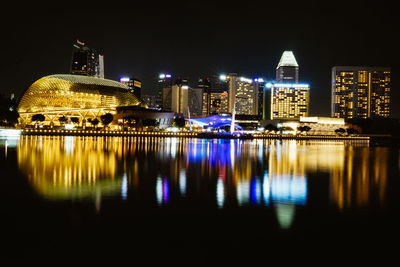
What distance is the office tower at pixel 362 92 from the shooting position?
579 ft

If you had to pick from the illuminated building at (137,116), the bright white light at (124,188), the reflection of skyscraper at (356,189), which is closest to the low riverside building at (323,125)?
the illuminated building at (137,116)

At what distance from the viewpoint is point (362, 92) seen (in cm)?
17800

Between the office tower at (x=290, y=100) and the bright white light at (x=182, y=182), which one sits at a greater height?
the office tower at (x=290, y=100)

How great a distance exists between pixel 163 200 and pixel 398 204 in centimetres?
590

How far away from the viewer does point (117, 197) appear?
9227mm

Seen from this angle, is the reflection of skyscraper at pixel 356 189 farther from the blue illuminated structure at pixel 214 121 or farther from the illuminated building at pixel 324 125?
the illuminated building at pixel 324 125

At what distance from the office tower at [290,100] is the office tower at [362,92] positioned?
15.5 metres

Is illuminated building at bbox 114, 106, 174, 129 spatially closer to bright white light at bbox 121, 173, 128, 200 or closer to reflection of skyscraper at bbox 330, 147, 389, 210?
reflection of skyscraper at bbox 330, 147, 389, 210

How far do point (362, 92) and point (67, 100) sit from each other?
138m

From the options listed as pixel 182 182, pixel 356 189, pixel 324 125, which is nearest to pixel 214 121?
pixel 324 125

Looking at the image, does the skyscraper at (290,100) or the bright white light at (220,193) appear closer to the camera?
the bright white light at (220,193)

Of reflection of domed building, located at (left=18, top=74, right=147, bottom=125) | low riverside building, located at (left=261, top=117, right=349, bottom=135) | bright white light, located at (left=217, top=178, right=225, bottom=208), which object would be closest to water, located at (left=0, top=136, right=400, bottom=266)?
bright white light, located at (left=217, top=178, right=225, bottom=208)

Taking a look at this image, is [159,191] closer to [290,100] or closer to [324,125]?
[324,125]

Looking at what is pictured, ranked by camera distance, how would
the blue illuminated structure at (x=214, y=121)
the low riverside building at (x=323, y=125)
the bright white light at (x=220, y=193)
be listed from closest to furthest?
the bright white light at (x=220, y=193)
the blue illuminated structure at (x=214, y=121)
the low riverside building at (x=323, y=125)
